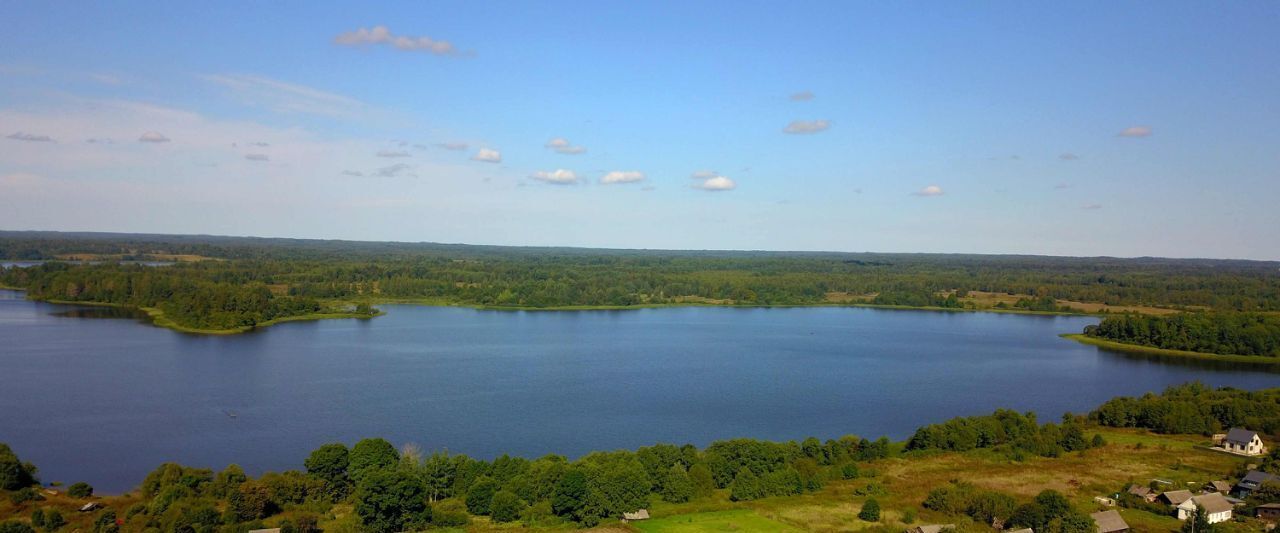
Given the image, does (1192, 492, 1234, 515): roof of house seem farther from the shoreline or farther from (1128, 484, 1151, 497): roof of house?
the shoreline

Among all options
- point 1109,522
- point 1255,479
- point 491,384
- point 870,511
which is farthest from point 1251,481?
point 491,384

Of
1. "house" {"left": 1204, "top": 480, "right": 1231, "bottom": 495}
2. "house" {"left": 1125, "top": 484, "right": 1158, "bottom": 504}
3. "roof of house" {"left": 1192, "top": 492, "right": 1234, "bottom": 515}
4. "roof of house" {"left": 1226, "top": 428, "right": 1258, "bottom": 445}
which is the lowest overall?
A: "house" {"left": 1125, "top": 484, "right": 1158, "bottom": 504}

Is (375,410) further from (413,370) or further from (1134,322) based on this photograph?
(1134,322)

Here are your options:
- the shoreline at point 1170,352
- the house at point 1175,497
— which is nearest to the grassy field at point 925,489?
the house at point 1175,497

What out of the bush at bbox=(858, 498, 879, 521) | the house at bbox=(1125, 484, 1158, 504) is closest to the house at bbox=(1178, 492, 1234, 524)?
the house at bbox=(1125, 484, 1158, 504)

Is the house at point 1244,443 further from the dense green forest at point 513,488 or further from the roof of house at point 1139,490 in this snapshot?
the roof of house at point 1139,490

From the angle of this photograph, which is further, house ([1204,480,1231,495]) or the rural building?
house ([1204,480,1231,495])

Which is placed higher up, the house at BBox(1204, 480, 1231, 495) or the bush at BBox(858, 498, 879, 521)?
the house at BBox(1204, 480, 1231, 495)
